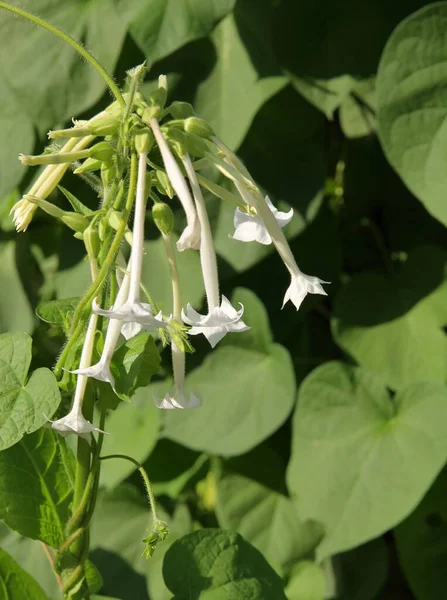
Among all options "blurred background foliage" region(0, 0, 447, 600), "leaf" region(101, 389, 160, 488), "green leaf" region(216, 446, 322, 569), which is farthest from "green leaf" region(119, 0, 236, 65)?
"green leaf" region(216, 446, 322, 569)

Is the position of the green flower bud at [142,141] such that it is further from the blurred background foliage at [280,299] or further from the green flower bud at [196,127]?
the blurred background foliage at [280,299]

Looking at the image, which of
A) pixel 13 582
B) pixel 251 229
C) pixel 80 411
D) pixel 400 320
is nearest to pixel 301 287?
pixel 251 229

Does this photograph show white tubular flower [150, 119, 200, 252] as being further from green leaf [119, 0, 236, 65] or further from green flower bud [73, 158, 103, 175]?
green leaf [119, 0, 236, 65]

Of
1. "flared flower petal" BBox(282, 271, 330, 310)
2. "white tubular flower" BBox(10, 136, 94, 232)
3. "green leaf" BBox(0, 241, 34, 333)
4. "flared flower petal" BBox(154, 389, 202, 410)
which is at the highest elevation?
"white tubular flower" BBox(10, 136, 94, 232)

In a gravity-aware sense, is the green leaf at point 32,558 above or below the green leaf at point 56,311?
below

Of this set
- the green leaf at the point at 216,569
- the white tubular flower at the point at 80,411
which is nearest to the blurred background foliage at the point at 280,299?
the green leaf at the point at 216,569

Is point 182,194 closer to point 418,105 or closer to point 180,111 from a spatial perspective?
point 180,111

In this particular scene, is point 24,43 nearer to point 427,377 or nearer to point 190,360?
point 190,360
